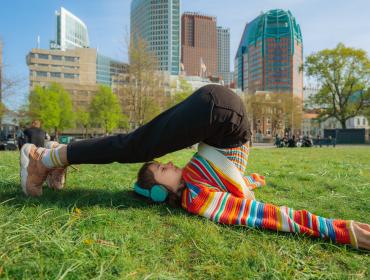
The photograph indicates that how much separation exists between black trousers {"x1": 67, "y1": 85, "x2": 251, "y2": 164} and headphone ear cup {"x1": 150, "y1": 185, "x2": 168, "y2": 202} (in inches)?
11.1

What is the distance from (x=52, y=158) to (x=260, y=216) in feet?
5.26

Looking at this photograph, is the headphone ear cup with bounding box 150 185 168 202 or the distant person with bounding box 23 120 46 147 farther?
the distant person with bounding box 23 120 46 147

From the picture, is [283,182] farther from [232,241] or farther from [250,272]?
[250,272]

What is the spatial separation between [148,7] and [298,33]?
6737cm

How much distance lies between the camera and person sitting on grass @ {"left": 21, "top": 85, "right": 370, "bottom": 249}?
1971 millimetres

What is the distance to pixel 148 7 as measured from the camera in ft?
379

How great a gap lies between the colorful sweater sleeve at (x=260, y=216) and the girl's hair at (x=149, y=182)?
0.16 m

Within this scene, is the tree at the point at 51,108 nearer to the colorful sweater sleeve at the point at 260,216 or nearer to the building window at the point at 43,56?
the building window at the point at 43,56

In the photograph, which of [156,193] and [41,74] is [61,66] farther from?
[156,193]

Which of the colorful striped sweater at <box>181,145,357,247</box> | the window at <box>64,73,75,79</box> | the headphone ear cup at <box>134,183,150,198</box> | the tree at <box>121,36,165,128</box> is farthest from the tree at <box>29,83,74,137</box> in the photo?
the colorful striped sweater at <box>181,145,357,247</box>

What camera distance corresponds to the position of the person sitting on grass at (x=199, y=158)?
1971 mm

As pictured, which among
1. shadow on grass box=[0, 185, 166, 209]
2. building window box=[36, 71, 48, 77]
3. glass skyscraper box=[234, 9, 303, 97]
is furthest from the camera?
glass skyscraper box=[234, 9, 303, 97]

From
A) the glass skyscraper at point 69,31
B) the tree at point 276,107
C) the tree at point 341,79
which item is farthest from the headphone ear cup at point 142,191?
the glass skyscraper at point 69,31

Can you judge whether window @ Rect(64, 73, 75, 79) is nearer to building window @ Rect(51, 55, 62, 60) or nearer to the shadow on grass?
building window @ Rect(51, 55, 62, 60)
